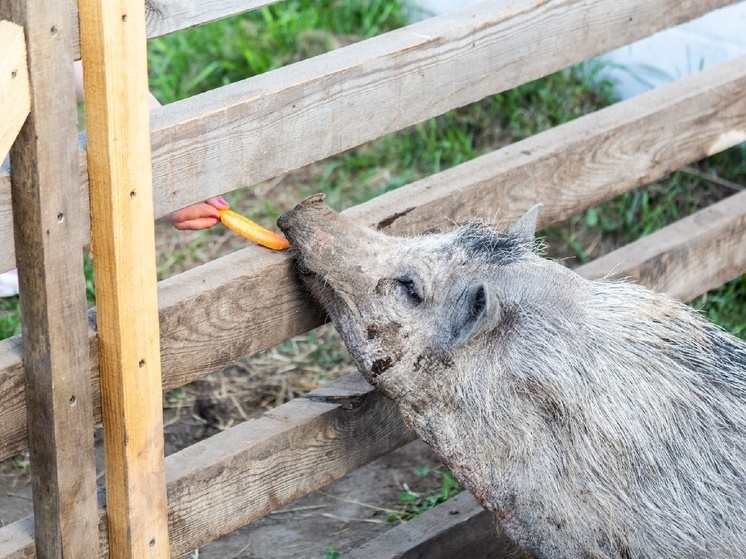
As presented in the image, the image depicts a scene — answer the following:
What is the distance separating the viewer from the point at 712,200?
5.76 meters

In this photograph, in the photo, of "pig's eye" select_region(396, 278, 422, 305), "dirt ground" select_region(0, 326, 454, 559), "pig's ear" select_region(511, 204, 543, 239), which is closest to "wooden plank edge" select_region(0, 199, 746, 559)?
"pig's eye" select_region(396, 278, 422, 305)

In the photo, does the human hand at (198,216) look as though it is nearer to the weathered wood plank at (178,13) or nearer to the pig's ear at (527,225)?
the weathered wood plank at (178,13)

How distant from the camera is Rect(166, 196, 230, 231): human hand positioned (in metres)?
3.13

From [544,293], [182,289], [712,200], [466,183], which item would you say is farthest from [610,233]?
[182,289]

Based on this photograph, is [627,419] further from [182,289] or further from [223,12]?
[223,12]

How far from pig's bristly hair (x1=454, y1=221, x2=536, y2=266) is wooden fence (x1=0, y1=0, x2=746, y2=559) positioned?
0.27 m

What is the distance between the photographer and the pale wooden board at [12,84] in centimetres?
216

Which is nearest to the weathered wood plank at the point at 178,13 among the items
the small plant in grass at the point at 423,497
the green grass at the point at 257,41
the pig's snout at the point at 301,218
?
the pig's snout at the point at 301,218

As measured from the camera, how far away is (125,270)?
2.49 m

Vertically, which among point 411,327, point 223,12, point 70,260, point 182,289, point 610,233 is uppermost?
point 223,12

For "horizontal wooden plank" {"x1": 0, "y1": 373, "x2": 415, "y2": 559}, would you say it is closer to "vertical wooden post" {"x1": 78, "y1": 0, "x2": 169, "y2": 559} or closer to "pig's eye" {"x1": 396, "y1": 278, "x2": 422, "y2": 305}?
"vertical wooden post" {"x1": 78, "y1": 0, "x2": 169, "y2": 559}

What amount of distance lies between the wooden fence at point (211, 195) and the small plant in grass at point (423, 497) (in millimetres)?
504

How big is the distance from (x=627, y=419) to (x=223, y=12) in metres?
1.48

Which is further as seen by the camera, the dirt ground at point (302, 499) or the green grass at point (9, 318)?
the green grass at point (9, 318)
